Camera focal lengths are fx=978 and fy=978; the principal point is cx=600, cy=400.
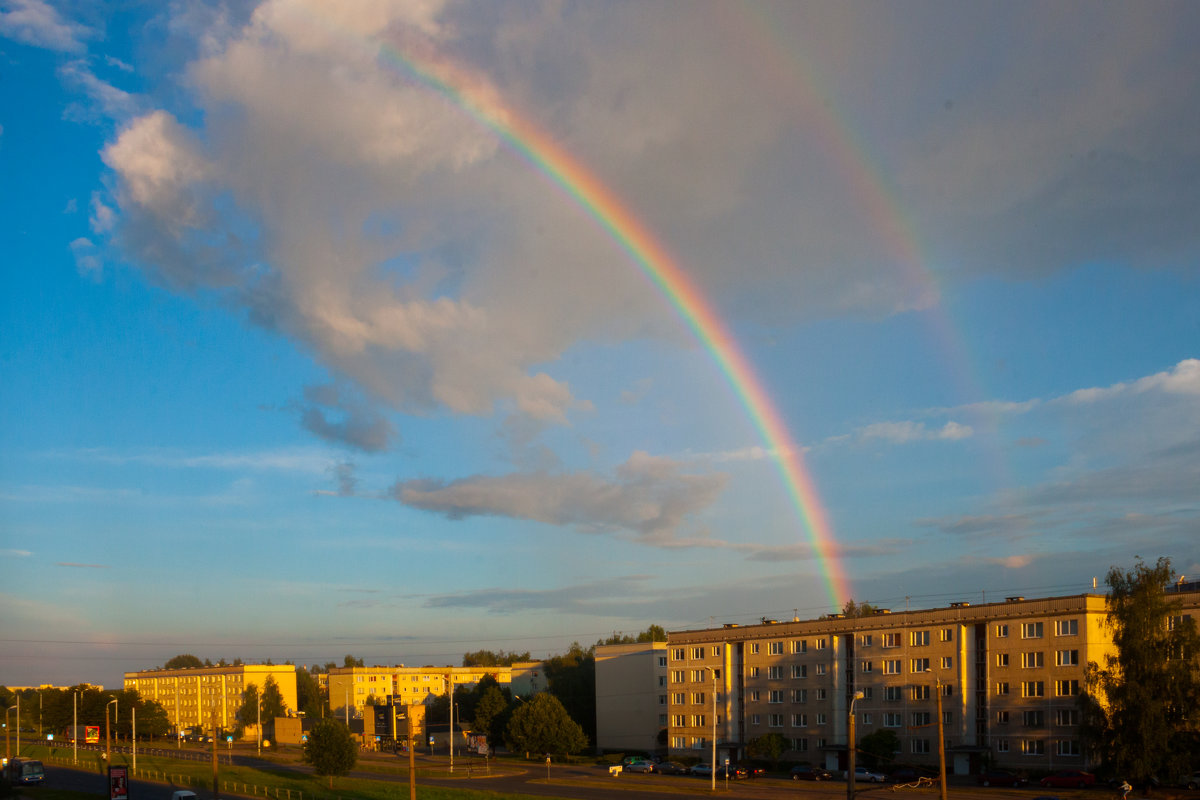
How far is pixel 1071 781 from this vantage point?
6669cm

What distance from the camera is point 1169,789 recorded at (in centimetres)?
6294

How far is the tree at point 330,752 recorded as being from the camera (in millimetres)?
76500

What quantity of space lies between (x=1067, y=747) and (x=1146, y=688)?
15.0 meters

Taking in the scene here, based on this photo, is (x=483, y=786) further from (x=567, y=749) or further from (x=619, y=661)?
(x=619, y=661)

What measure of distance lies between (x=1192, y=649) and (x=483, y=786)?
167ft

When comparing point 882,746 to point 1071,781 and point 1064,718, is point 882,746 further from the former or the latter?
point 1071,781

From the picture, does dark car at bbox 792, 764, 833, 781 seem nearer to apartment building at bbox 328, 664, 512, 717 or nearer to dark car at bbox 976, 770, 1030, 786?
dark car at bbox 976, 770, 1030, 786

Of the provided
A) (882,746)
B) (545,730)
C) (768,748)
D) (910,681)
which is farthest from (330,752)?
(910,681)

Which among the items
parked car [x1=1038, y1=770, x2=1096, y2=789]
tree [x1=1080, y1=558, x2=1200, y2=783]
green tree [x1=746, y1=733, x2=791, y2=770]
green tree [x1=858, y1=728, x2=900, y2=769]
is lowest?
green tree [x1=746, y1=733, x2=791, y2=770]

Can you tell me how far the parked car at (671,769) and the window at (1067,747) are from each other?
3424cm

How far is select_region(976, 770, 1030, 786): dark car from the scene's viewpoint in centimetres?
7031

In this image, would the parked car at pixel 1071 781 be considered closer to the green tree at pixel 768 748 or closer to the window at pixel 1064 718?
the window at pixel 1064 718

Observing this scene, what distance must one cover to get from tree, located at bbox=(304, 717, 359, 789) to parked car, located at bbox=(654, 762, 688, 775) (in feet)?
105

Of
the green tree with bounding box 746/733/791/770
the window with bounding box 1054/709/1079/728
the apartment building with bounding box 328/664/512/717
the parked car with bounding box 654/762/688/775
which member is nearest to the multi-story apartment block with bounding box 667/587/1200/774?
the window with bounding box 1054/709/1079/728
